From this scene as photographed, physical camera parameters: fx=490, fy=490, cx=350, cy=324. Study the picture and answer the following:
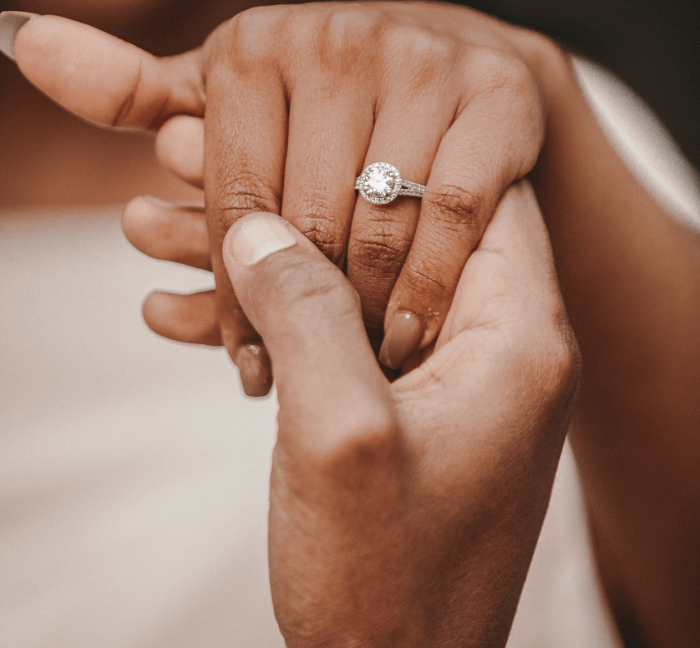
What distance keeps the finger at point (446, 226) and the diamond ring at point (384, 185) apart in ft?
0.08

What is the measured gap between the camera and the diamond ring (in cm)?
71

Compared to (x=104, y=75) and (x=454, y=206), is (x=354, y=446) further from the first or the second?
(x=104, y=75)

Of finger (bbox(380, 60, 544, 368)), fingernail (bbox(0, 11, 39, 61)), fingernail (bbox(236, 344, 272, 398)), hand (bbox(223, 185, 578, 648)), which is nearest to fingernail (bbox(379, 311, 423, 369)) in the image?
finger (bbox(380, 60, 544, 368))

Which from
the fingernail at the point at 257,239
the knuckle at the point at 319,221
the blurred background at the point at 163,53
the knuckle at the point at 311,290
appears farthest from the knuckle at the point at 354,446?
the blurred background at the point at 163,53

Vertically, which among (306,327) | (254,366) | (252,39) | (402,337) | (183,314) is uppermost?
(252,39)

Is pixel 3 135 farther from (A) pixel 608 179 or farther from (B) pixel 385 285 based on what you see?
(A) pixel 608 179

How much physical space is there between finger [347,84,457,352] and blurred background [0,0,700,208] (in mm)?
669

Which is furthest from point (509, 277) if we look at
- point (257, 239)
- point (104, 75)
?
point (104, 75)

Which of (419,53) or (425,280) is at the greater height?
(419,53)

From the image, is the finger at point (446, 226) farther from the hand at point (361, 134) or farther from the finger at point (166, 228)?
the finger at point (166, 228)

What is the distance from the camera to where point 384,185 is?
706 mm

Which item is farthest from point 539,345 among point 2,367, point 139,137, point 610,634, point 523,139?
point 139,137

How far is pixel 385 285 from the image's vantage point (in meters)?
0.74

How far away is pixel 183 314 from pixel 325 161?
519 millimetres
